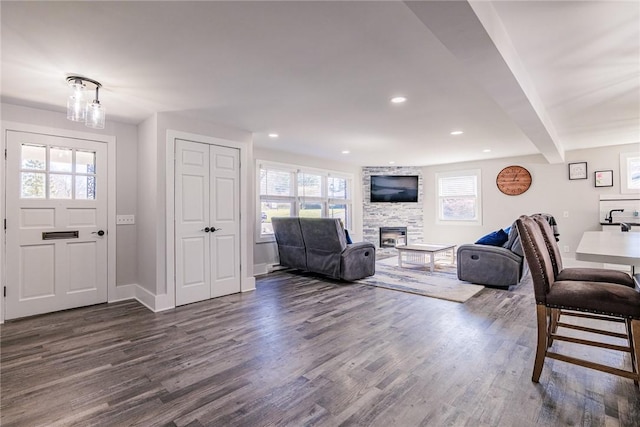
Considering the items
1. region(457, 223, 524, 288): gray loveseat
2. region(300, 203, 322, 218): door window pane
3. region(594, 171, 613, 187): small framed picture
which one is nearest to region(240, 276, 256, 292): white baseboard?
region(300, 203, 322, 218): door window pane

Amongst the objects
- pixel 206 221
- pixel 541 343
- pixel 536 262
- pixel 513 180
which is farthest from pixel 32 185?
pixel 513 180

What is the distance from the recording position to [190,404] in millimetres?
1801

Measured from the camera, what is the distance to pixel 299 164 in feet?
20.8

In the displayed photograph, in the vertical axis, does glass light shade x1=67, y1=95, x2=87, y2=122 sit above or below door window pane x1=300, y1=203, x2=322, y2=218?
above

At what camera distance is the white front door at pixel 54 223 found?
10.9 feet

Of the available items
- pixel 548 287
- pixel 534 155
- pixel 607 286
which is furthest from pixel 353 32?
pixel 534 155

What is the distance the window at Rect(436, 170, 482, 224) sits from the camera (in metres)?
7.33

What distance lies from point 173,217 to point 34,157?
5.31ft

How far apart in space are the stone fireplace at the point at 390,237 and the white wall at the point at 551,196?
97cm

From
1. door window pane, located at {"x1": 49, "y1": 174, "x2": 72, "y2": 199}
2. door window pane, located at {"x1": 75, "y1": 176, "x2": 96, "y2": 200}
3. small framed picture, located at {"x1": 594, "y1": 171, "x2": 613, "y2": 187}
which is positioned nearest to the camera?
door window pane, located at {"x1": 49, "y1": 174, "x2": 72, "y2": 199}

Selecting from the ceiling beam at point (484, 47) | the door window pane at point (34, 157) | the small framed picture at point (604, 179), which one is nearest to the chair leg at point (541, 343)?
the ceiling beam at point (484, 47)

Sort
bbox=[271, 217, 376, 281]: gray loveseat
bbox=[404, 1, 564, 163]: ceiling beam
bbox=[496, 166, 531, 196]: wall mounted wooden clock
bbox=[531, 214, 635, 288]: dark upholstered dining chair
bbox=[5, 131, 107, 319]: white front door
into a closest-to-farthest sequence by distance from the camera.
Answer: bbox=[404, 1, 564, 163]: ceiling beam < bbox=[531, 214, 635, 288]: dark upholstered dining chair < bbox=[5, 131, 107, 319]: white front door < bbox=[271, 217, 376, 281]: gray loveseat < bbox=[496, 166, 531, 196]: wall mounted wooden clock

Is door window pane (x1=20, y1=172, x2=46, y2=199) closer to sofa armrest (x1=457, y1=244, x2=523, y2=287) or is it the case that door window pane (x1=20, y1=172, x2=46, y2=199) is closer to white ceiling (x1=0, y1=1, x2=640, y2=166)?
white ceiling (x1=0, y1=1, x2=640, y2=166)

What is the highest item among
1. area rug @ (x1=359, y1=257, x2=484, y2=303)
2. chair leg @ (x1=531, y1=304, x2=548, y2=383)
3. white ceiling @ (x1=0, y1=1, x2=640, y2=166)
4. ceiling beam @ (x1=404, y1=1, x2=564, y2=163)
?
white ceiling @ (x1=0, y1=1, x2=640, y2=166)
